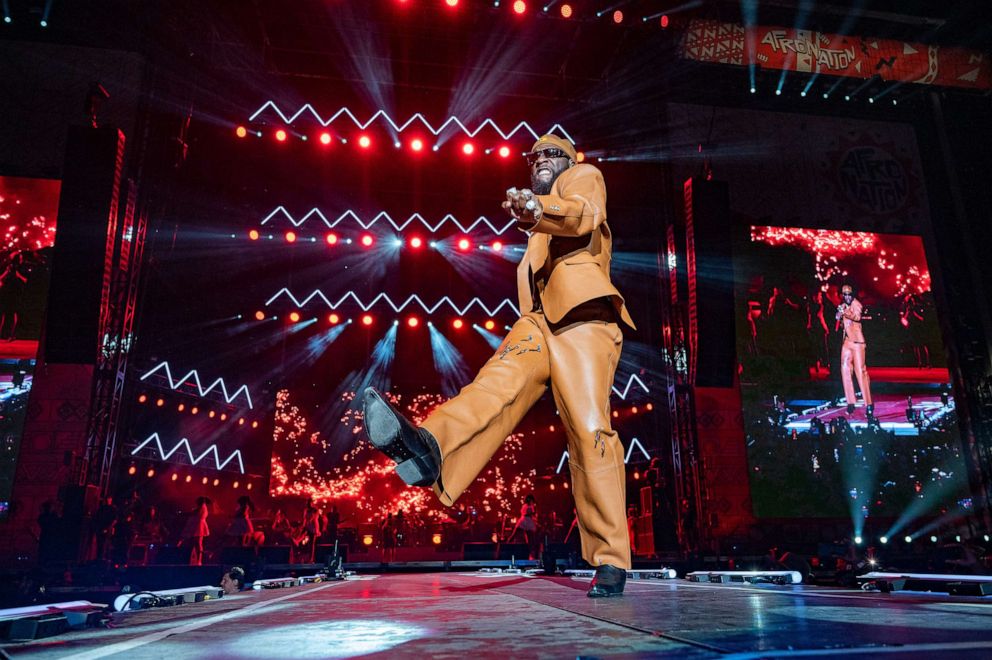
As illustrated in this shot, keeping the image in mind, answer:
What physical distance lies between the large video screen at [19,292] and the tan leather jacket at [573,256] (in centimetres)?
1013

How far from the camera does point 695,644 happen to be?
99 cm

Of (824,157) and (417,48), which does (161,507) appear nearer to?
(417,48)

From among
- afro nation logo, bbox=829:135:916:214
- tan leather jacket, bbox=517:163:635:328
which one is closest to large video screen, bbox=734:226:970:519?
afro nation logo, bbox=829:135:916:214

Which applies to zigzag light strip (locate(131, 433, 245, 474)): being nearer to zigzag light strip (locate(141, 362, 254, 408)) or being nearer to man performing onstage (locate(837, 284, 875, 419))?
zigzag light strip (locate(141, 362, 254, 408))

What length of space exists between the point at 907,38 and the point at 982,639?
472 inches

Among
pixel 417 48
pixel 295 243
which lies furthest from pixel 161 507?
pixel 417 48

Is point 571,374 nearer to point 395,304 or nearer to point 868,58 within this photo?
point 395,304

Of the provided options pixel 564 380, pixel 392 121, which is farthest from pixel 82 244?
pixel 564 380

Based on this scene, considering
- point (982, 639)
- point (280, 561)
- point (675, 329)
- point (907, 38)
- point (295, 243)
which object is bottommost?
point (280, 561)

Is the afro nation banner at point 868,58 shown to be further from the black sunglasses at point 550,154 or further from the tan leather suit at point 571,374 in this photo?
the tan leather suit at point 571,374

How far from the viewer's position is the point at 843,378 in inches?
449

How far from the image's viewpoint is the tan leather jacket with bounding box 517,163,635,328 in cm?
217

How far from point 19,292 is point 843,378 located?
550 inches

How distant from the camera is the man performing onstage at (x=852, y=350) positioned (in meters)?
11.3
